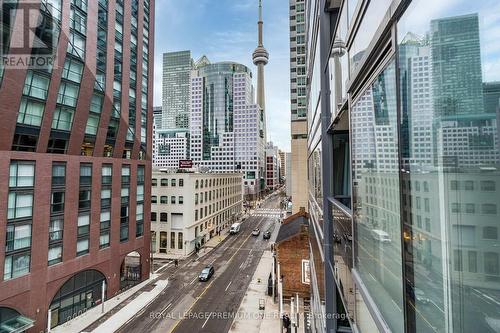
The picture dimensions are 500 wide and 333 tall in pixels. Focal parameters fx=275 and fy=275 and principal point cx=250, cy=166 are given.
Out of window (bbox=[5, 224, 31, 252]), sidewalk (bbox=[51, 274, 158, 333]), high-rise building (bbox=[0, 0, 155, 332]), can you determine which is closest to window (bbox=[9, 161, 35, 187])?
high-rise building (bbox=[0, 0, 155, 332])

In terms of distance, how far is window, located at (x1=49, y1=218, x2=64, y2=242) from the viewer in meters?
20.5

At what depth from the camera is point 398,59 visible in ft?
8.55

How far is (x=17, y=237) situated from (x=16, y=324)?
5.42 meters

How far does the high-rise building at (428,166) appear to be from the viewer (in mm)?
1621

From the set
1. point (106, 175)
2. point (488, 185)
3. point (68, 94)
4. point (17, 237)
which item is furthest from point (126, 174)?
point (488, 185)

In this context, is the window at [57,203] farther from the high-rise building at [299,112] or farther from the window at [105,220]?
the high-rise building at [299,112]

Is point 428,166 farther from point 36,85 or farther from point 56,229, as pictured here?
point 56,229

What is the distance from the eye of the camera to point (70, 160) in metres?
22.2

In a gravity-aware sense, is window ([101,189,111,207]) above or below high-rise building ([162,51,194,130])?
below

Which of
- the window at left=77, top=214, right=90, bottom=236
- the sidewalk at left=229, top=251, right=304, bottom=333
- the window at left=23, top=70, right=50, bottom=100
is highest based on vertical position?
the window at left=23, top=70, right=50, bottom=100

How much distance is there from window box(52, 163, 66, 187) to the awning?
354 inches

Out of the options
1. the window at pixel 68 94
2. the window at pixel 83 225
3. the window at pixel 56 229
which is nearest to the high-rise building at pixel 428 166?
the window at pixel 56 229

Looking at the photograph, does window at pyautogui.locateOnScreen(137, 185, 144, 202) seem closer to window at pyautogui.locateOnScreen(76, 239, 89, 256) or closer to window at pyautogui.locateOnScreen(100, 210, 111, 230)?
window at pyautogui.locateOnScreen(100, 210, 111, 230)

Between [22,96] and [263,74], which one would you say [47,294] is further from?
[263,74]
